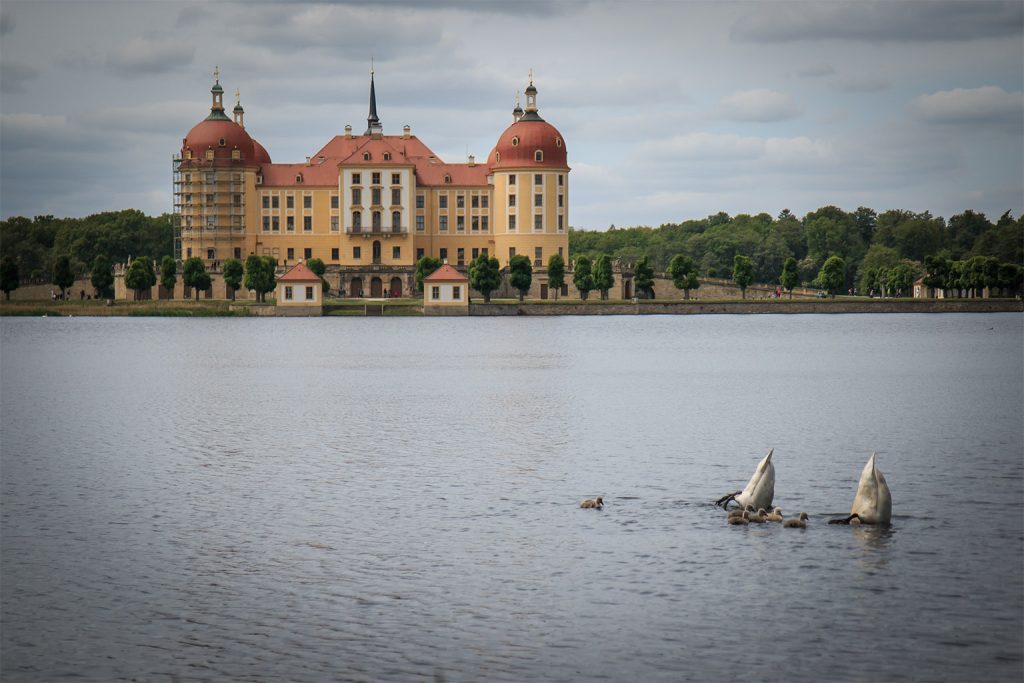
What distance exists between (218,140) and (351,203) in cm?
1168

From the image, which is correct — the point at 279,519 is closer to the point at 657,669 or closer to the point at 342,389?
the point at 657,669

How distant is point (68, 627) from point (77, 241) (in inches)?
4633

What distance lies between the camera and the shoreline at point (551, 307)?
301ft

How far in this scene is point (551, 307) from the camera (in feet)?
304

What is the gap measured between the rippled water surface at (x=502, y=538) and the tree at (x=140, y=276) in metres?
61.4

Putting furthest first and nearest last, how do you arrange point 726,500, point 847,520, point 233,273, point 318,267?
1. point 318,267
2. point 233,273
3. point 726,500
4. point 847,520

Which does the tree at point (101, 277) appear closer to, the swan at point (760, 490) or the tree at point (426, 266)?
the tree at point (426, 266)

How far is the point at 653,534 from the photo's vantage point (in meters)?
14.8

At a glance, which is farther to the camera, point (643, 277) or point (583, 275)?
point (643, 277)

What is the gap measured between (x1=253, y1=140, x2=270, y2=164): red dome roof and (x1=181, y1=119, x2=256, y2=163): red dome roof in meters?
1.07

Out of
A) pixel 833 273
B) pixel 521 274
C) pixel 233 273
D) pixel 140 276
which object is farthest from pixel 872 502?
pixel 833 273

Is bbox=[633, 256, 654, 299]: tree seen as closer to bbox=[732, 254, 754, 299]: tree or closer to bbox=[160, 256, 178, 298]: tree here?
bbox=[732, 254, 754, 299]: tree

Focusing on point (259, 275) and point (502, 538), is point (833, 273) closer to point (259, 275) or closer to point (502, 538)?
point (259, 275)

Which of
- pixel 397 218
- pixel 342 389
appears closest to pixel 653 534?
pixel 342 389
